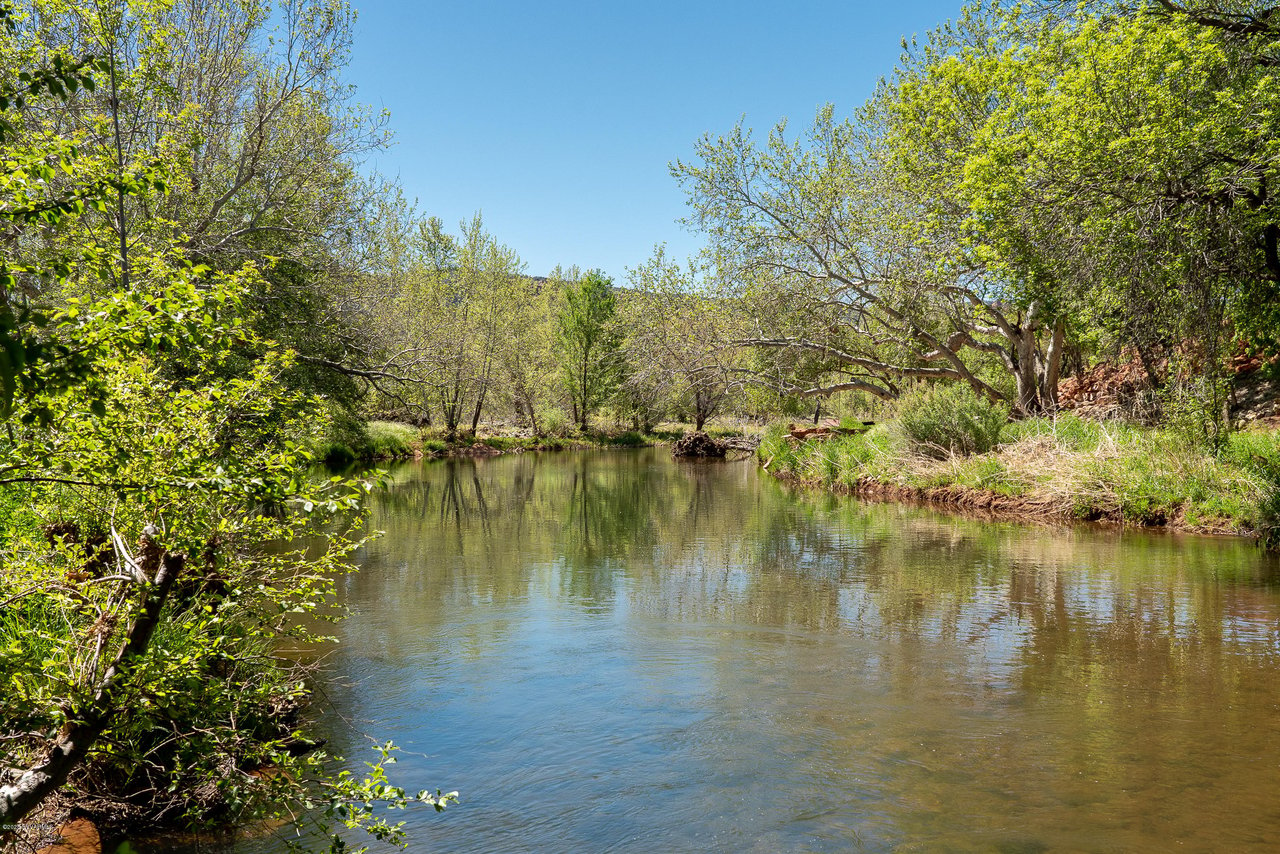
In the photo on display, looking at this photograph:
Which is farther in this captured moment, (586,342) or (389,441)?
(586,342)

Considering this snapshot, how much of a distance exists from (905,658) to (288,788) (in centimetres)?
593

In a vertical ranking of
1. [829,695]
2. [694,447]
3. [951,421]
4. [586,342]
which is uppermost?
[586,342]

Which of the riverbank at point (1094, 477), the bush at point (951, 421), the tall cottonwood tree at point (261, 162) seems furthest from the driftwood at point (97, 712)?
the bush at point (951, 421)

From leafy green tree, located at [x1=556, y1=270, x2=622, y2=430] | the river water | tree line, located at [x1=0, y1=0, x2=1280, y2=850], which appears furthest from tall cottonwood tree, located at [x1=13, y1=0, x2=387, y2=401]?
leafy green tree, located at [x1=556, y1=270, x2=622, y2=430]

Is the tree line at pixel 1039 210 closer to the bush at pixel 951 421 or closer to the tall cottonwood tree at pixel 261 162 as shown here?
the bush at pixel 951 421

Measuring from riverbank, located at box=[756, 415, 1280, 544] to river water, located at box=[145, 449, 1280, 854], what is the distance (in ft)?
3.42

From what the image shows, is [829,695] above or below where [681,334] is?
below

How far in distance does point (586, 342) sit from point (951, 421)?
105 feet

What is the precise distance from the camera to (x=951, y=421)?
21.8 meters

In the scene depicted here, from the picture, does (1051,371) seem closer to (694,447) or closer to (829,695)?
(829,695)

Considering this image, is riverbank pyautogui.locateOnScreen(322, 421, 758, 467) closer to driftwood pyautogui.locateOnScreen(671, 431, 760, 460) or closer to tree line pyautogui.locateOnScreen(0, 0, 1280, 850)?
tree line pyautogui.locateOnScreen(0, 0, 1280, 850)

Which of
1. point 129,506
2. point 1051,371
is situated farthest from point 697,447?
point 129,506

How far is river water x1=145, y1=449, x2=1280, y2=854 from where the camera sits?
5328 mm

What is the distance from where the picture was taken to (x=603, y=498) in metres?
24.0
